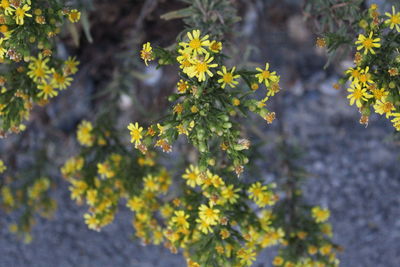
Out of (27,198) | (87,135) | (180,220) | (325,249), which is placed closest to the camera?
(180,220)

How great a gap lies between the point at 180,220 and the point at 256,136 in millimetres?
1805

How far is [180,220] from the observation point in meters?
2.54

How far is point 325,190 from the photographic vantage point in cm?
430

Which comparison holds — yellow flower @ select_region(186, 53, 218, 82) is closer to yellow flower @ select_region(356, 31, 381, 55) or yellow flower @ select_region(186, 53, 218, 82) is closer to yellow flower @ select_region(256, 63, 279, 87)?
yellow flower @ select_region(256, 63, 279, 87)

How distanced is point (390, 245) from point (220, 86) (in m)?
2.57

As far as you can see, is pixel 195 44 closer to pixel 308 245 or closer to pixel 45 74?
pixel 45 74

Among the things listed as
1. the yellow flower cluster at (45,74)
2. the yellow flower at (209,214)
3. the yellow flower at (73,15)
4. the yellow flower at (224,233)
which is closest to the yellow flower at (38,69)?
the yellow flower cluster at (45,74)

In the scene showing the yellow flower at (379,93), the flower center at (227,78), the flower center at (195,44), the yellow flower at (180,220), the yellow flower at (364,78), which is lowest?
the yellow flower at (180,220)

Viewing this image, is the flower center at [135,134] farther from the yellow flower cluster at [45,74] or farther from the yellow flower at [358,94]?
the yellow flower at [358,94]

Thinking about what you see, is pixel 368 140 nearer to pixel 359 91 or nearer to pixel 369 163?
pixel 369 163

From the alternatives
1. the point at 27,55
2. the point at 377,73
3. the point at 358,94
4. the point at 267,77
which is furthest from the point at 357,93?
the point at 27,55

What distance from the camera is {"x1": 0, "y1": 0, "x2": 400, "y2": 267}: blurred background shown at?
4.07 m

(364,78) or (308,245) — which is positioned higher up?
(364,78)

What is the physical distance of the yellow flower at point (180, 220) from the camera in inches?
99.1
